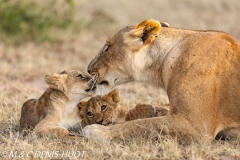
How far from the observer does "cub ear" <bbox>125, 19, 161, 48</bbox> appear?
544 cm

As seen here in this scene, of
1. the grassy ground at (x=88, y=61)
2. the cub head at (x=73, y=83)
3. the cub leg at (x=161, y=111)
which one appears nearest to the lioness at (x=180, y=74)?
the grassy ground at (x=88, y=61)

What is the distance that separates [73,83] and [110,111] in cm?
49

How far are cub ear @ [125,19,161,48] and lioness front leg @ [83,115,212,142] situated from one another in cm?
79

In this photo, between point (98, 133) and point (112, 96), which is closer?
point (98, 133)

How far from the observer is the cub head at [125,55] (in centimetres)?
550

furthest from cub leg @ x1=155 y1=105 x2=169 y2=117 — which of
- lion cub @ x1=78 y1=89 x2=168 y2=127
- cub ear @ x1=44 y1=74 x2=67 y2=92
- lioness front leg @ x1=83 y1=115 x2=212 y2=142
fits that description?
cub ear @ x1=44 y1=74 x2=67 y2=92

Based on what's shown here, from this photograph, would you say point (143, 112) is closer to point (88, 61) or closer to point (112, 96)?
point (112, 96)

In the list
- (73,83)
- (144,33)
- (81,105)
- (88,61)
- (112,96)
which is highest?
(144,33)

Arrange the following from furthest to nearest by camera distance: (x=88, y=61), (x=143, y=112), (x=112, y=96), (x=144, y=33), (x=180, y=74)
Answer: (x=88, y=61) < (x=112, y=96) < (x=143, y=112) < (x=144, y=33) < (x=180, y=74)

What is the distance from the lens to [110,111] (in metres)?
5.88

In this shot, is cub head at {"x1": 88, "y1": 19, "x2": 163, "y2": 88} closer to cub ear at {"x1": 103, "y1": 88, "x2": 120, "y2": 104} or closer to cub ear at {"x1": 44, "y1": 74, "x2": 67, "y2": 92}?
cub ear at {"x1": 103, "y1": 88, "x2": 120, "y2": 104}

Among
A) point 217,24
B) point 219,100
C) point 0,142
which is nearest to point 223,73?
point 219,100

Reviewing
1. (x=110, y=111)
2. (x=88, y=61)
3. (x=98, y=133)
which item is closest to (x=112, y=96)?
(x=110, y=111)

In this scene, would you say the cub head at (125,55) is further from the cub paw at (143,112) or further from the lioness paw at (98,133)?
the lioness paw at (98,133)
